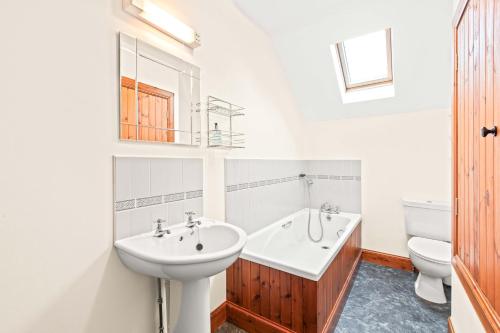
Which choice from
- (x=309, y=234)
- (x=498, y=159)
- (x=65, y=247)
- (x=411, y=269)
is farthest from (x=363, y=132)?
(x=65, y=247)

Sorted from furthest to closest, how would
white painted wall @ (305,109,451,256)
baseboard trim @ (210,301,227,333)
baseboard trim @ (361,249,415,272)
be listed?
baseboard trim @ (361,249,415,272), white painted wall @ (305,109,451,256), baseboard trim @ (210,301,227,333)

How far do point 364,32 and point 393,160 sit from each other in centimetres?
149

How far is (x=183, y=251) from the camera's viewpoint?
137 cm

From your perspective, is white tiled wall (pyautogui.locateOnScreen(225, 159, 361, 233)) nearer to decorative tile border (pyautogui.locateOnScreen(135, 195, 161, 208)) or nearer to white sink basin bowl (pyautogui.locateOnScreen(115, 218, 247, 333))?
white sink basin bowl (pyautogui.locateOnScreen(115, 218, 247, 333))

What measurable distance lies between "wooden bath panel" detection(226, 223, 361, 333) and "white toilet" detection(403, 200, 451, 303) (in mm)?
806

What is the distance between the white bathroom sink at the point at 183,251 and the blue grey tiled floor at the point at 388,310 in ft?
2.78

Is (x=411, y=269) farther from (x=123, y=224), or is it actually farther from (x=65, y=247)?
(x=65, y=247)

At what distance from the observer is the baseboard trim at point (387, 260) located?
2.68 metres

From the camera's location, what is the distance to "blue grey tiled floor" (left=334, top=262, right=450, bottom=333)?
69.9 inches

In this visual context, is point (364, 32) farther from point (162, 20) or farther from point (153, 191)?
point (153, 191)

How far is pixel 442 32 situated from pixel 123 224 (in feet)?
9.49

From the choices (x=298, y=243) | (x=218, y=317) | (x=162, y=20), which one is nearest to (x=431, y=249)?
(x=298, y=243)

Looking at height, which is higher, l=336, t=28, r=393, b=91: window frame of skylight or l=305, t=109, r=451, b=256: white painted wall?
l=336, t=28, r=393, b=91: window frame of skylight

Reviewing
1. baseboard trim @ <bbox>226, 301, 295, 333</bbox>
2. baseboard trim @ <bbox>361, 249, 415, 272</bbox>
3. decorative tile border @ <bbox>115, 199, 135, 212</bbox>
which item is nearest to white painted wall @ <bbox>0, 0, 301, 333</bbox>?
decorative tile border @ <bbox>115, 199, 135, 212</bbox>
